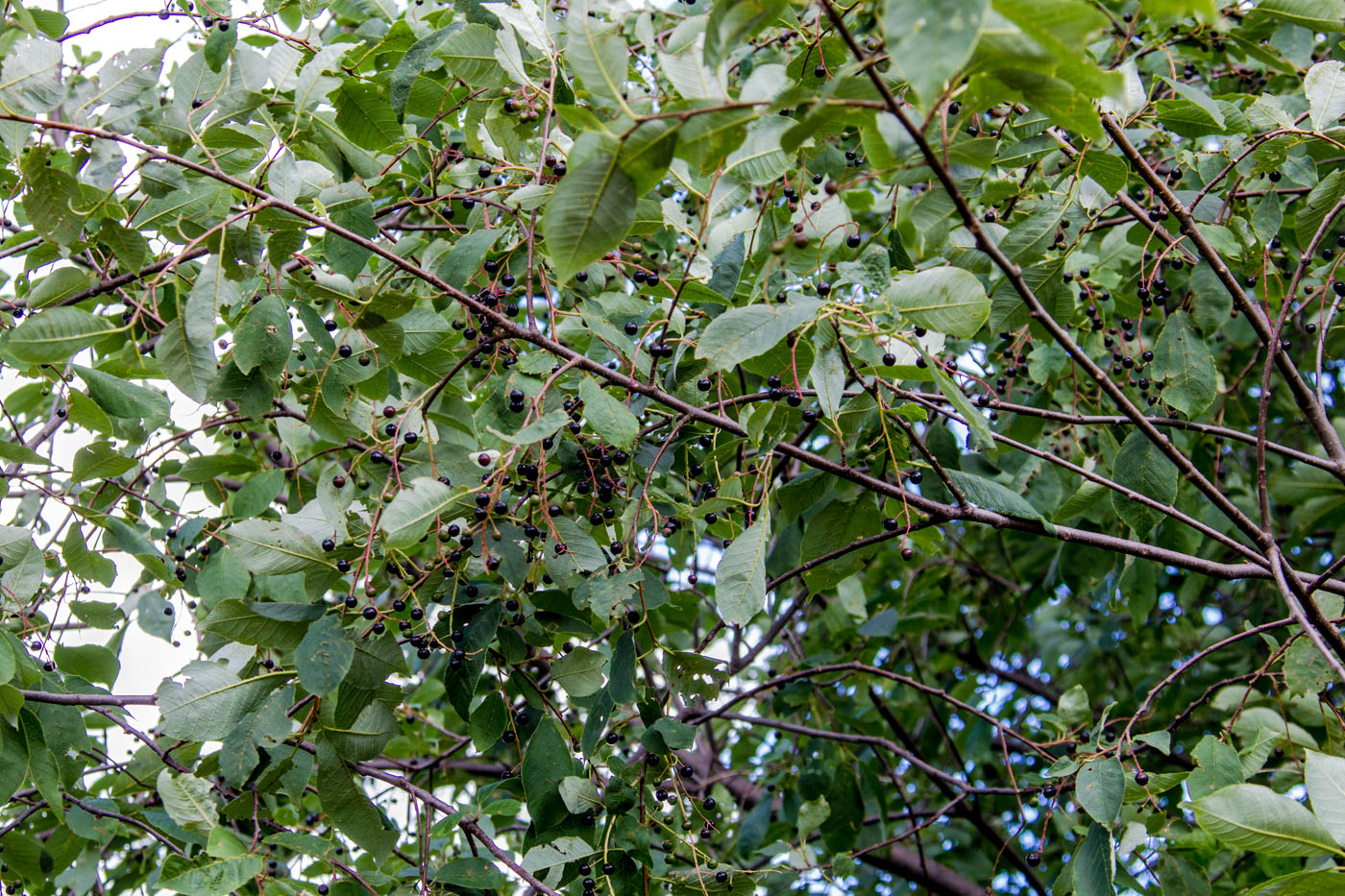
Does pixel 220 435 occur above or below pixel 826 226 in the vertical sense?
below

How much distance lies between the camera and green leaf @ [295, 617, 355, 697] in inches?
67.8

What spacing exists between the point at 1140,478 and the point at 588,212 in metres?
1.49

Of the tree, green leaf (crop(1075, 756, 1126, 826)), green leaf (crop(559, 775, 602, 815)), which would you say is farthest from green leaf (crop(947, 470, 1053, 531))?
green leaf (crop(559, 775, 602, 815))

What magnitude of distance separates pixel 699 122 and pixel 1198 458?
2.70 metres

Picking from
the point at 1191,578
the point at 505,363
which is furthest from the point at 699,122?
the point at 1191,578

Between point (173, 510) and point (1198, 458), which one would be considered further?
point (1198, 458)

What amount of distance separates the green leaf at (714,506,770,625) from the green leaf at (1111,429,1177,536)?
89 cm

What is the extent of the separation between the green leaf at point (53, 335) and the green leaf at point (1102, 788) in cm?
201

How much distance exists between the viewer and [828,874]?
291 cm

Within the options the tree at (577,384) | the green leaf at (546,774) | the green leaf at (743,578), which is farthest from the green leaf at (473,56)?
the green leaf at (546,774)

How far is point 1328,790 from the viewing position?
4.66ft

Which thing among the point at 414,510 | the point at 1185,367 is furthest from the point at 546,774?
the point at 1185,367

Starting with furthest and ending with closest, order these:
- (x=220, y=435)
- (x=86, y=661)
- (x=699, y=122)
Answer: (x=220, y=435) → (x=86, y=661) → (x=699, y=122)

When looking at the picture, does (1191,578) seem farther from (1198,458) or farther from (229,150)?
(229,150)
